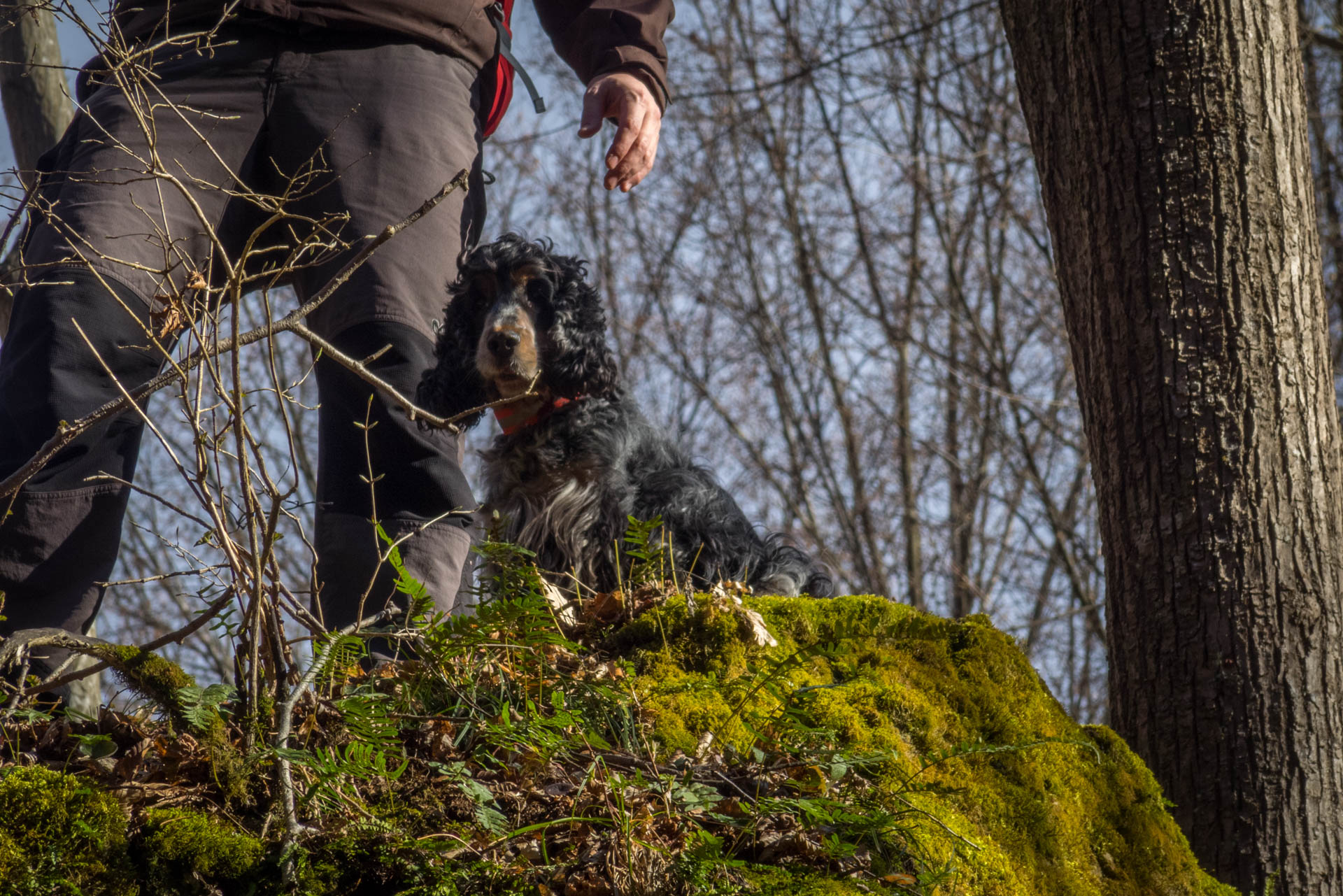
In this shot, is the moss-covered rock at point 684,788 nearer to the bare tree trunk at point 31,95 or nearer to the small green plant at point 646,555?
the small green plant at point 646,555

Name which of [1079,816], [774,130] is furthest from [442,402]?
[774,130]

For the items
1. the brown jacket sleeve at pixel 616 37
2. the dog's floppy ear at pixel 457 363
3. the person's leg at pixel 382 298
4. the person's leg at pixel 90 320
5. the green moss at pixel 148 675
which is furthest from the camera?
the dog's floppy ear at pixel 457 363

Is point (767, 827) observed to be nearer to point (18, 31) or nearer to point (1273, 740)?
point (1273, 740)

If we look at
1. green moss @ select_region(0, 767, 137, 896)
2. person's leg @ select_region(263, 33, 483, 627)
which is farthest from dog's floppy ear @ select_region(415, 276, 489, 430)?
green moss @ select_region(0, 767, 137, 896)

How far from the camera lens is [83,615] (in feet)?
8.63

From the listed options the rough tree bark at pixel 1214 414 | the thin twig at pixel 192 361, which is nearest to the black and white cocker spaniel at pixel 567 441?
the rough tree bark at pixel 1214 414

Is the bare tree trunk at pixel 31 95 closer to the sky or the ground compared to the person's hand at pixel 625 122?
closer to the sky

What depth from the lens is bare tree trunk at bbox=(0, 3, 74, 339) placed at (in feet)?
16.8

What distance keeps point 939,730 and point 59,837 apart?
63.2 inches

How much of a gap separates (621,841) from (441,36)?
2.66 meters

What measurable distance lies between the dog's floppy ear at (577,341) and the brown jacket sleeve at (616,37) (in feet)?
4.02

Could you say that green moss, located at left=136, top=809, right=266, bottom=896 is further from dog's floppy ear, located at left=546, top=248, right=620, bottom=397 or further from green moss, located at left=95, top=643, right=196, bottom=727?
dog's floppy ear, located at left=546, top=248, right=620, bottom=397

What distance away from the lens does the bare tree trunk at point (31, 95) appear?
16.8ft

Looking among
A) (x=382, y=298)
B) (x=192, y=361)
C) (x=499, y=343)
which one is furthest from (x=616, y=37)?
(x=192, y=361)
